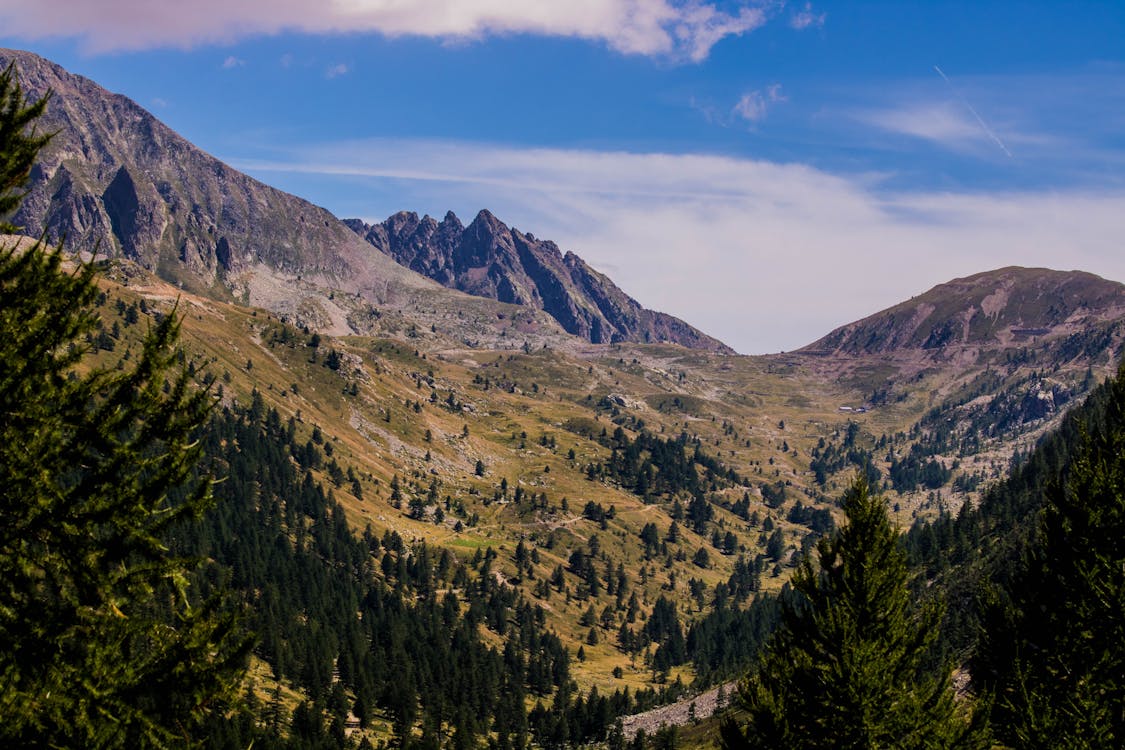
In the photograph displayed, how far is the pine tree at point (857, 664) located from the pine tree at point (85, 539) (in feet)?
Result: 65.8

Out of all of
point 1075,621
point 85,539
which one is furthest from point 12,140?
point 1075,621

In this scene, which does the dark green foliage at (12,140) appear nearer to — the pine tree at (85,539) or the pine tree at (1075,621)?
the pine tree at (85,539)

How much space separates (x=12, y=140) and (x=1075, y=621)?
38.8m

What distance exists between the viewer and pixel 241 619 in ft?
57.6

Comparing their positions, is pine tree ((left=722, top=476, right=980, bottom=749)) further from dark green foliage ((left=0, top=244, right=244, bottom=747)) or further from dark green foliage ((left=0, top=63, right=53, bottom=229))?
dark green foliage ((left=0, top=63, right=53, bottom=229))

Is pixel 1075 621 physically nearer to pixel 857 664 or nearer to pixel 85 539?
pixel 857 664

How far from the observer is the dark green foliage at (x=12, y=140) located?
1714 centimetres

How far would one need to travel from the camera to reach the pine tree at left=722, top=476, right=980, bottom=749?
→ 26.5m

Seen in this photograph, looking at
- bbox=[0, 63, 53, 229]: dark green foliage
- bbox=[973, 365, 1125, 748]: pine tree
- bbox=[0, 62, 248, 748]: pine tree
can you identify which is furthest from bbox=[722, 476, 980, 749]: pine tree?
bbox=[0, 63, 53, 229]: dark green foliage

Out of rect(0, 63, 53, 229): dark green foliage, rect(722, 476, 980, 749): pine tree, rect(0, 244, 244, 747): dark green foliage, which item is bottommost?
rect(722, 476, 980, 749): pine tree

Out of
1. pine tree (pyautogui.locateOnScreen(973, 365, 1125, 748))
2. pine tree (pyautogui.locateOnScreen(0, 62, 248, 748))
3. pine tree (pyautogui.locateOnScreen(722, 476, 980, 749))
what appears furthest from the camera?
pine tree (pyautogui.locateOnScreen(973, 365, 1125, 748))

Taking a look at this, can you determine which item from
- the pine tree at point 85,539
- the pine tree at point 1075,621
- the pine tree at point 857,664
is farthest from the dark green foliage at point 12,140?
the pine tree at point 1075,621

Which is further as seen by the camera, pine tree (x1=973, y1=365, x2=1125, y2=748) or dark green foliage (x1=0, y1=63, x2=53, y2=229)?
pine tree (x1=973, y1=365, x2=1125, y2=748)

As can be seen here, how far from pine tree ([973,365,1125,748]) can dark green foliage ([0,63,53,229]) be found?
33014 millimetres
